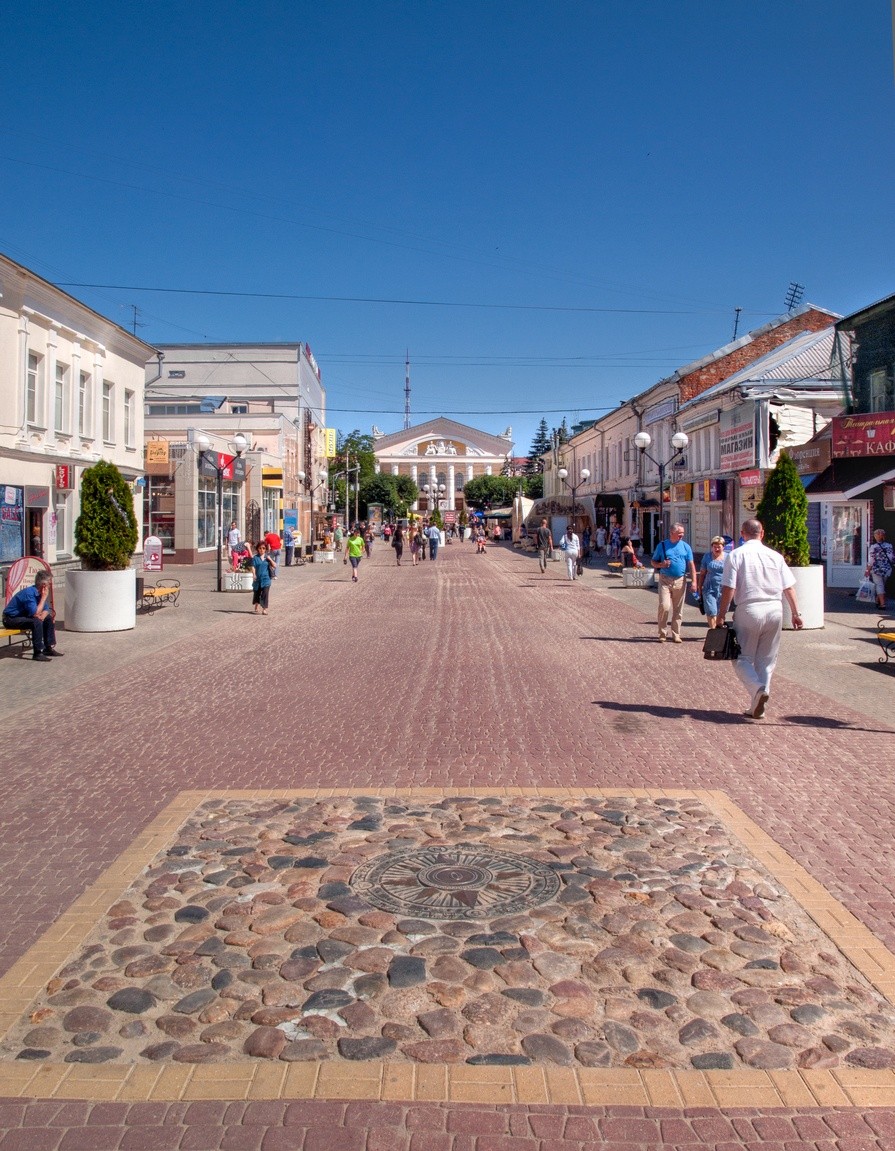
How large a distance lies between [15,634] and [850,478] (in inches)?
660

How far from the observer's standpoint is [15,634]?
538 inches

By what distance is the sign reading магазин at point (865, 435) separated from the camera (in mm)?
19969

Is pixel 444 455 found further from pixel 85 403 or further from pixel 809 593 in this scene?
pixel 809 593

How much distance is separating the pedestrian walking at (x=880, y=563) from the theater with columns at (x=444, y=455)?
106 metres

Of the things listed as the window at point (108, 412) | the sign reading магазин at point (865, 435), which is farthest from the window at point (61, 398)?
the sign reading магазин at point (865, 435)

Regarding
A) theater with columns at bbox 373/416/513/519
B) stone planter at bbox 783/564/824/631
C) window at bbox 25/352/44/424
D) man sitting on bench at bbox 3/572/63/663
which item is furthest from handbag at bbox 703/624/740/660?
theater with columns at bbox 373/416/513/519

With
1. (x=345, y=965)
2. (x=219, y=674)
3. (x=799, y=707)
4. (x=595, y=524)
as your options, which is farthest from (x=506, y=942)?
(x=595, y=524)

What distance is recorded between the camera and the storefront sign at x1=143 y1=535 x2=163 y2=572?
75.2 ft

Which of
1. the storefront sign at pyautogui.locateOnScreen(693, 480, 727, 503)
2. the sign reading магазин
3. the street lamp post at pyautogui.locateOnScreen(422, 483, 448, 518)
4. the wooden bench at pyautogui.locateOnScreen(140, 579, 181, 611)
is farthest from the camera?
the street lamp post at pyautogui.locateOnScreen(422, 483, 448, 518)

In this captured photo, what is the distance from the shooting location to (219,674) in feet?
37.6

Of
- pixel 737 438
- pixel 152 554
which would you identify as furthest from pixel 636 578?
pixel 152 554

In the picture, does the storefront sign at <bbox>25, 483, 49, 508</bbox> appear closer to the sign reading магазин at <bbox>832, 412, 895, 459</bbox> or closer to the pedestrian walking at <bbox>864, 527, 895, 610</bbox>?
the sign reading магазин at <bbox>832, 412, 895, 459</bbox>

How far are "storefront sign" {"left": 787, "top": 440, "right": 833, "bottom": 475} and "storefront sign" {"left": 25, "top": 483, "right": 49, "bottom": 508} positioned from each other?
16897mm

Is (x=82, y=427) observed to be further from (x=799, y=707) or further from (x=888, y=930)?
(x=888, y=930)
